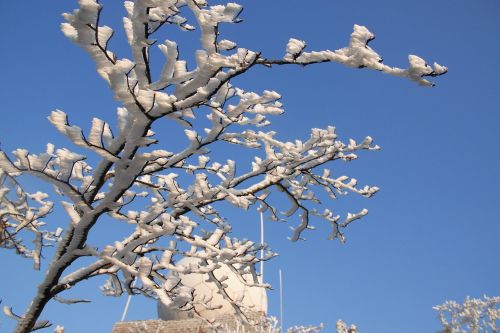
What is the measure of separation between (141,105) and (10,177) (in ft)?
8.62

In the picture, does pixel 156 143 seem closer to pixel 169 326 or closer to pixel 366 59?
pixel 366 59

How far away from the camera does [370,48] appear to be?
2.25 metres

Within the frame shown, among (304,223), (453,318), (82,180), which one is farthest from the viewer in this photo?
(453,318)

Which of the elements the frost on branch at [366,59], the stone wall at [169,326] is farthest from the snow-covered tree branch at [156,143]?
the stone wall at [169,326]

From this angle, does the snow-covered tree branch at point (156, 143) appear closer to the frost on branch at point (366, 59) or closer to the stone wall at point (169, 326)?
the frost on branch at point (366, 59)

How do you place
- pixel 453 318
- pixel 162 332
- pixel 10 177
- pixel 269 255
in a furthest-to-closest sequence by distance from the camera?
pixel 453 318 < pixel 162 332 < pixel 269 255 < pixel 10 177

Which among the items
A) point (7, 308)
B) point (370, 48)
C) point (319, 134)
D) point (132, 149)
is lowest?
point (7, 308)

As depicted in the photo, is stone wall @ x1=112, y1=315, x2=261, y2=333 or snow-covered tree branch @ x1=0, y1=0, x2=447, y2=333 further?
stone wall @ x1=112, y1=315, x2=261, y2=333

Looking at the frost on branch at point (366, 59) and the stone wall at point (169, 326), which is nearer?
the frost on branch at point (366, 59)

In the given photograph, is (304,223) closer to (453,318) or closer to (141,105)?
(141,105)

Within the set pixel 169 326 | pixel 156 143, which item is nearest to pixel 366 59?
pixel 156 143

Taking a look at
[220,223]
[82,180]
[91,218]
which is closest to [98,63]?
[91,218]

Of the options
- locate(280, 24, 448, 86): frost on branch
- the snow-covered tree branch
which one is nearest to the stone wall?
the snow-covered tree branch

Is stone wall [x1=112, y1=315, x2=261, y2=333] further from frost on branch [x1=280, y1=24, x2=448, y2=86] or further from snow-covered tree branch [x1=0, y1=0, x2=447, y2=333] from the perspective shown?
frost on branch [x1=280, y1=24, x2=448, y2=86]
